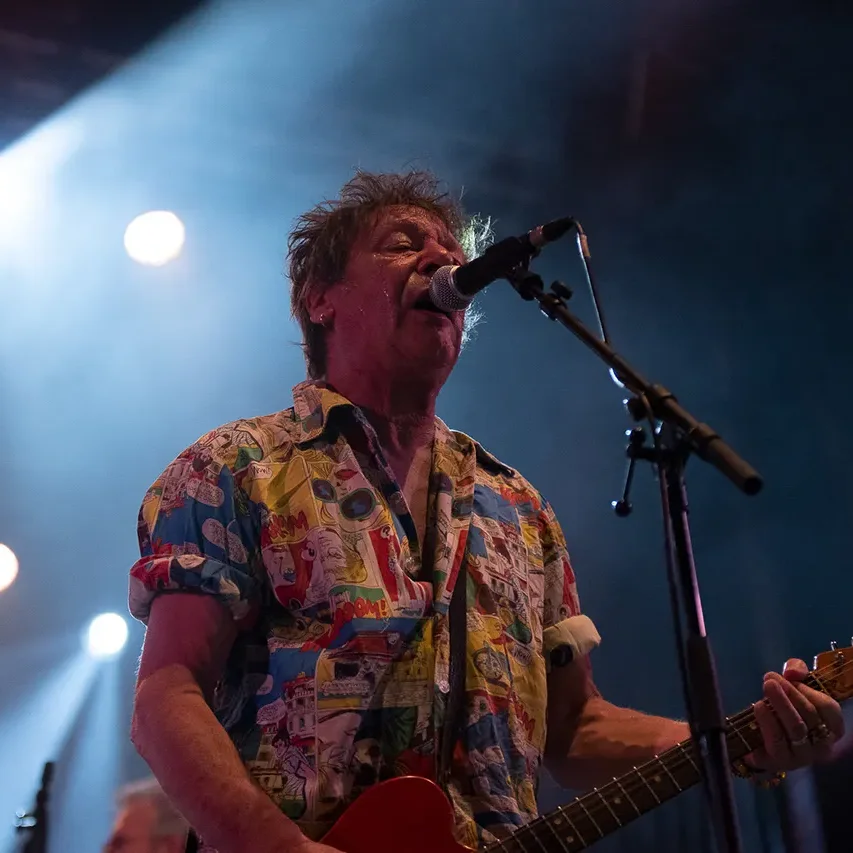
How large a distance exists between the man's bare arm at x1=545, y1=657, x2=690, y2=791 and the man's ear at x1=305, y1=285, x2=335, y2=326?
132 centimetres

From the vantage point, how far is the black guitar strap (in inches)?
78.7

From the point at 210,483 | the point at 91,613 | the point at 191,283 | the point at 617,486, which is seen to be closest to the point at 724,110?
the point at 617,486

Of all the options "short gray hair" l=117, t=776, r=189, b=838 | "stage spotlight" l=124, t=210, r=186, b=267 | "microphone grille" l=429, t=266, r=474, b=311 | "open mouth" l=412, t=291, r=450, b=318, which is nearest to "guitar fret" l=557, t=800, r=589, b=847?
"microphone grille" l=429, t=266, r=474, b=311

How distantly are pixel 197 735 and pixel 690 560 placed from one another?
3.41ft

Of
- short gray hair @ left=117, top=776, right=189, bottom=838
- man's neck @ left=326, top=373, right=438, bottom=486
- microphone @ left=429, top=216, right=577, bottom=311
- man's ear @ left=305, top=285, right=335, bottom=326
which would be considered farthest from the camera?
short gray hair @ left=117, top=776, right=189, bottom=838

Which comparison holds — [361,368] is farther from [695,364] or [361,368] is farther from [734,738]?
[695,364]

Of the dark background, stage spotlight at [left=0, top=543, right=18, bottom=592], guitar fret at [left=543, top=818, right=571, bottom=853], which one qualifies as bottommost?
guitar fret at [left=543, top=818, right=571, bottom=853]

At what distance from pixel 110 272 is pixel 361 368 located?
4.19m

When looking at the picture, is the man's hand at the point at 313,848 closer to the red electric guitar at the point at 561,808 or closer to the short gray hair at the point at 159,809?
the red electric guitar at the point at 561,808

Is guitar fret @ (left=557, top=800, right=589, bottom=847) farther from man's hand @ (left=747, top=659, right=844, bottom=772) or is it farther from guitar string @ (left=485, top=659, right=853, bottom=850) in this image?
man's hand @ (left=747, top=659, right=844, bottom=772)

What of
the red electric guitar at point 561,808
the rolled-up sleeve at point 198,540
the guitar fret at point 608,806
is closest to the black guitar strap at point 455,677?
the red electric guitar at point 561,808

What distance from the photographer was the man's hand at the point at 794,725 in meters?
1.99

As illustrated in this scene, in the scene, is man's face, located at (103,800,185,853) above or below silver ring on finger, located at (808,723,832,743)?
below

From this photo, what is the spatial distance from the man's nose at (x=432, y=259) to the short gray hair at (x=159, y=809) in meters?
2.26
